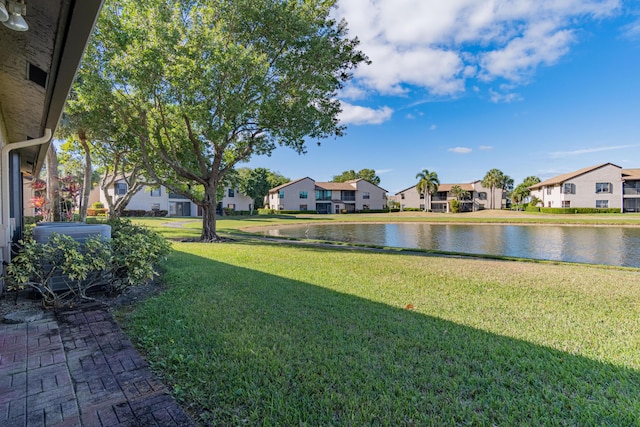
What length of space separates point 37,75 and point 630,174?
207 feet

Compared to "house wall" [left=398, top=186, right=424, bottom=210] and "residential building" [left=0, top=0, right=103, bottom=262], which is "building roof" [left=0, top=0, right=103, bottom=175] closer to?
"residential building" [left=0, top=0, right=103, bottom=262]

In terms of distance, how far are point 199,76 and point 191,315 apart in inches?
363

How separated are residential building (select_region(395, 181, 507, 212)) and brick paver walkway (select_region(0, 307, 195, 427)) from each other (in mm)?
64901

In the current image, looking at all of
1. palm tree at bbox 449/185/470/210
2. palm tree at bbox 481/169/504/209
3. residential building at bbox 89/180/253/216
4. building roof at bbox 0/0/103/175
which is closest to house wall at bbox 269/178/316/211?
Result: residential building at bbox 89/180/253/216

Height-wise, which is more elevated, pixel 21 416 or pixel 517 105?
pixel 517 105

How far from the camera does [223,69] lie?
10.5 meters

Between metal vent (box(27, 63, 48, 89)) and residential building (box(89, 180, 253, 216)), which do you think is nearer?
metal vent (box(27, 63, 48, 89))

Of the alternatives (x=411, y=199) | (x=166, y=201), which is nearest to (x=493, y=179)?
(x=411, y=199)

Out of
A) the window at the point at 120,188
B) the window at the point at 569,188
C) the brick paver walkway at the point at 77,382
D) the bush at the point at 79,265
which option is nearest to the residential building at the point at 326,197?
the window at the point at 120,188

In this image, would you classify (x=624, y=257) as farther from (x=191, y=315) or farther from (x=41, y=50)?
(x=41, y=50)

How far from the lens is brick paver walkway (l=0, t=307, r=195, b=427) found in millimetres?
2080

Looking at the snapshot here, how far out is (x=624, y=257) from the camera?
11859 millimetres

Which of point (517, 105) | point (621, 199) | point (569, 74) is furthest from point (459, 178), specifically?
point (569, 74)

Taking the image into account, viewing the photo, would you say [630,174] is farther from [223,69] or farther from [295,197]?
[223,69]
